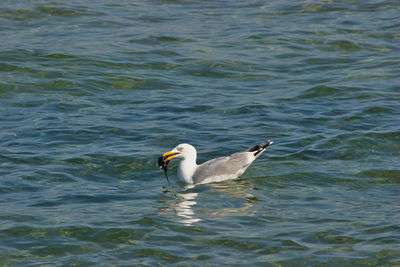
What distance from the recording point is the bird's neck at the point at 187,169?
13125 millimetres

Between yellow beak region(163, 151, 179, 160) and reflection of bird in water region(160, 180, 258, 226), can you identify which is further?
yellow beak region(163, 151, 179, 160)

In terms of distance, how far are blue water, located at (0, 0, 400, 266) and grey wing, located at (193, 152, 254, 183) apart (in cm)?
21

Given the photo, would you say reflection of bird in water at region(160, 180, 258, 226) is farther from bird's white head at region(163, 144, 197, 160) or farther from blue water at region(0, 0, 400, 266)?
bird's white head at region(163, 144, 197, 160)

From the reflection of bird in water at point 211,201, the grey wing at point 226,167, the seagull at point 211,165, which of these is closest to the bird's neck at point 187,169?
the seagull at point 211,165

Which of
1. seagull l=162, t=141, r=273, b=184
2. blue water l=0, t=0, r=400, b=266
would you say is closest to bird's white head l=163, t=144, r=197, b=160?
seagull l=162, t=141, r=273, b=184

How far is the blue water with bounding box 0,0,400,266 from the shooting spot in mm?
9820

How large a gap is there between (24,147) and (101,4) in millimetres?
13700

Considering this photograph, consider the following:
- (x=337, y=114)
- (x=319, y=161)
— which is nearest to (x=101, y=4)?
(x=337, y=114)

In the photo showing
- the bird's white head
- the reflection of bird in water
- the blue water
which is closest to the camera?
the blue water

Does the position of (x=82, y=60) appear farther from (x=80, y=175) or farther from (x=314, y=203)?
(x=314, y=203)

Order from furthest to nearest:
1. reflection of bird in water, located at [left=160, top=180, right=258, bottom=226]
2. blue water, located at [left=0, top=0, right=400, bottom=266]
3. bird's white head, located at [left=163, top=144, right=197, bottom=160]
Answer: bird's white head, located at [left=163, top=144, right=197, bottom=160] < reflection of bird in water, located at [left=160, top=180, right=258, bottom=226] < blue water, located at [left=0, top=0, right=400, bottom=266]

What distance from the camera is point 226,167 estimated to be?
12820mm

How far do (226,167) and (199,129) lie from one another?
109 inches

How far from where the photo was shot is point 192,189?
503 inches
